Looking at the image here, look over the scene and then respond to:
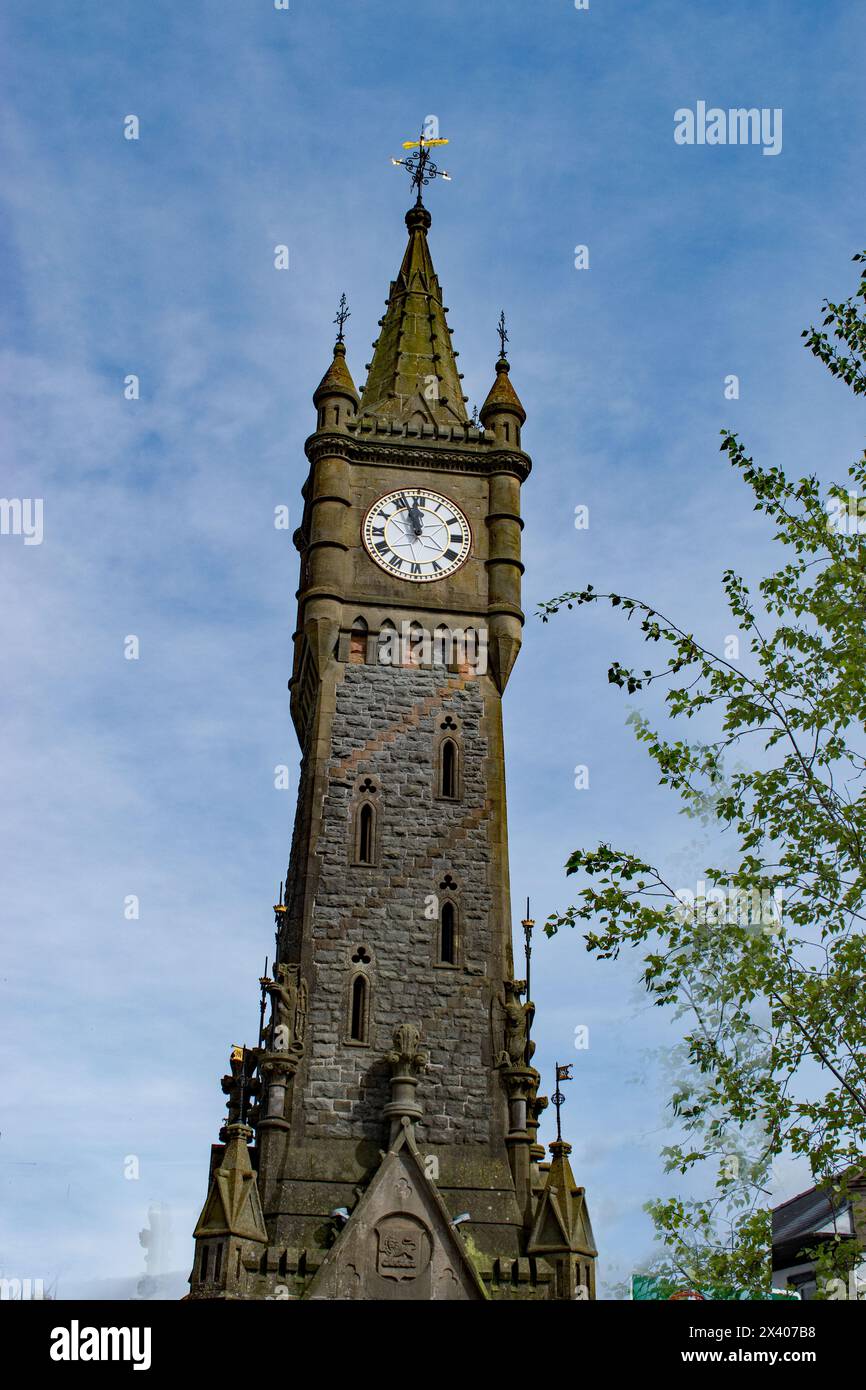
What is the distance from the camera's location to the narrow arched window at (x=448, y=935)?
37.2m

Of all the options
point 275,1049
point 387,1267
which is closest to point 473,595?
point 275,1049

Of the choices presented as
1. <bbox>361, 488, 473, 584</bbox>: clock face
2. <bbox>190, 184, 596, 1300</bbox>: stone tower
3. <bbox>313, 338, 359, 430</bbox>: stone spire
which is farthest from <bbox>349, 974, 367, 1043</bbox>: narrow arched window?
<bbox>313, 338, 359, 430</bbox>: stone spire

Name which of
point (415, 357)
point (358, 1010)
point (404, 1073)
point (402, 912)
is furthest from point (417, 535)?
point (404, 1073)

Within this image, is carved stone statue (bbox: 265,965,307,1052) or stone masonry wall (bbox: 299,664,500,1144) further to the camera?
stone masonry wall (bbox: 299,664,500,1144)

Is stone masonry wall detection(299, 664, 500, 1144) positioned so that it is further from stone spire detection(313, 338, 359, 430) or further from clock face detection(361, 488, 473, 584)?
stone spire detection(313, 338, 359, 430)

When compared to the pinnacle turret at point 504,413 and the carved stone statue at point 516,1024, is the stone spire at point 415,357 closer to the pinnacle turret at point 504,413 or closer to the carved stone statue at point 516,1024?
the pinnacle turret at point 504,413

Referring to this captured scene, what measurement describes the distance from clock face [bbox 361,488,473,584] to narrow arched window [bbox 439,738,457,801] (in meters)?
5.01

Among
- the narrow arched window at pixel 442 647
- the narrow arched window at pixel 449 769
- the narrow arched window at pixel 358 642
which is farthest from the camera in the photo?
the narrow arched window at pixel 442 647

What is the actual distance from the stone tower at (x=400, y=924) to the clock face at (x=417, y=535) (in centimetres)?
6

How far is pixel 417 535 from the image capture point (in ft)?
141

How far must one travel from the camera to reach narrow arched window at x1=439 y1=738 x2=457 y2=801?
39312mm

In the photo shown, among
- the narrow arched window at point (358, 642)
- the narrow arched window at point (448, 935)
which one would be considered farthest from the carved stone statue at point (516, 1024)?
the narrow arched window at point (358, 642)
